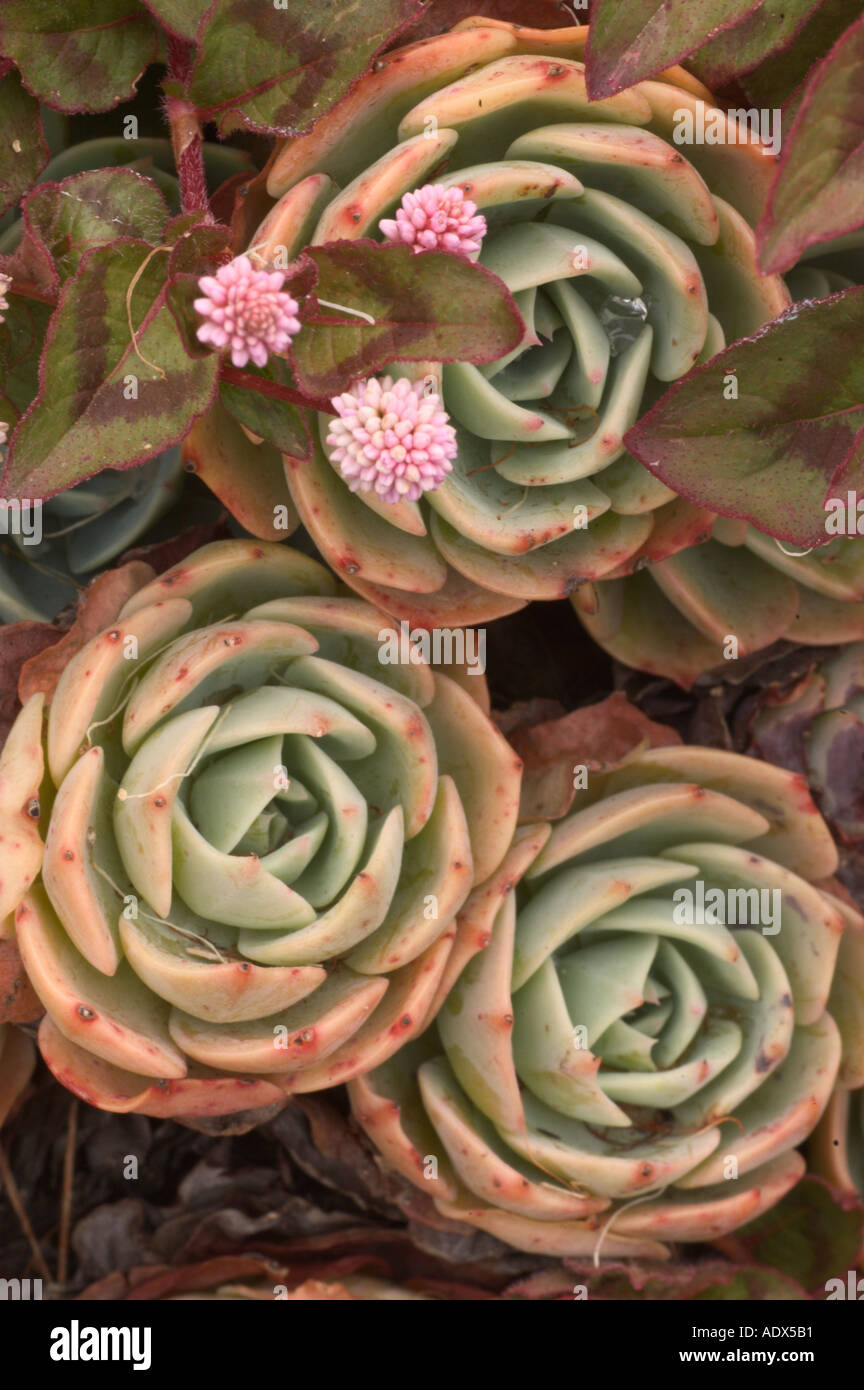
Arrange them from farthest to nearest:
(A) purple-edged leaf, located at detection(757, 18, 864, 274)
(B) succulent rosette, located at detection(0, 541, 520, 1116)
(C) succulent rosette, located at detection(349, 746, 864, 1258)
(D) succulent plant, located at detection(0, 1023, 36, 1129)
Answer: (D) succulent plant, located at detection(0, 1023, 36, 1129)
(C) succulent rosette, located at detection(349, 746, 864, 1258)
(B) succulent rosette, located at detection(0, 541, 520, 1116)
(A) purple-edged leaf, located at detection(757, 18, 864, 274)

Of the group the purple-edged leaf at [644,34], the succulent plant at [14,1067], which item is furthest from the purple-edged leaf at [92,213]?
the succulent plant at [14,1067]

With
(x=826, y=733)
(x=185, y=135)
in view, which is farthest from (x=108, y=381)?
(x=826, y=733)

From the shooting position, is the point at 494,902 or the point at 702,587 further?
the point at 702,587

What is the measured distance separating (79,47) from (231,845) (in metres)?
0.49

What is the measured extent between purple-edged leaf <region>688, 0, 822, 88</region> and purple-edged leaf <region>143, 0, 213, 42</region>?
0.29m

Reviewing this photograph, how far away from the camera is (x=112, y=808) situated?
797 millimetres

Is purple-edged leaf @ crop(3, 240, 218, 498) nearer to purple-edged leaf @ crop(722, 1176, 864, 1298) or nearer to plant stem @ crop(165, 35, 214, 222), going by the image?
plant stem @ crop(165, 35, 214, 222)

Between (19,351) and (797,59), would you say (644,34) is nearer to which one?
(797,59)

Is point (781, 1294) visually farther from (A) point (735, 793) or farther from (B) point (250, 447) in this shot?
Answer: (B) point (250, 447)

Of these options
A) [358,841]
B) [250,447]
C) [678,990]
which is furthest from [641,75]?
[678,990]

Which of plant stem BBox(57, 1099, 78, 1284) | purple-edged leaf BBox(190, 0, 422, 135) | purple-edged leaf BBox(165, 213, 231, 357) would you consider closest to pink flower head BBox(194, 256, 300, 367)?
purple-edged leaf BBox(165, 213, 231, 357)

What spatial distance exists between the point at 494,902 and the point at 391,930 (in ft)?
0.23

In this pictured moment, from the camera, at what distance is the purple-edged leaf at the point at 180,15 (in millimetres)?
762

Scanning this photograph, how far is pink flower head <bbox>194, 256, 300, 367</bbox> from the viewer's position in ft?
2.18
